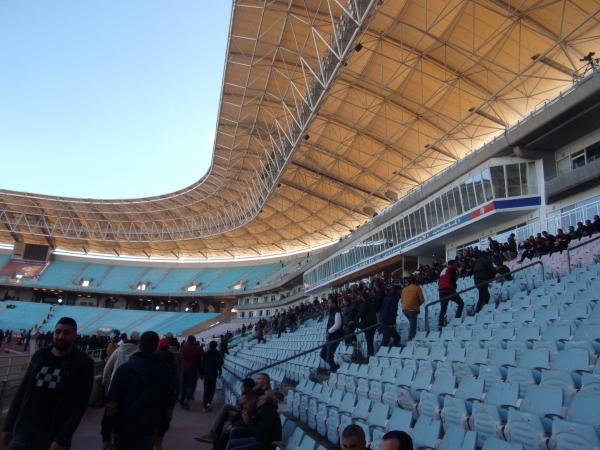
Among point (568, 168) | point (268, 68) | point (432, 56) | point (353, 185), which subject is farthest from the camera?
point (353, 185)

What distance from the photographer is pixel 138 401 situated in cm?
346

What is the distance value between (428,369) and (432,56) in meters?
19.6

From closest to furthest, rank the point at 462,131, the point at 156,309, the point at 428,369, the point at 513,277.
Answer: the point at 428,369
the point at 513,277
the point at 462,131
the point at 156,309

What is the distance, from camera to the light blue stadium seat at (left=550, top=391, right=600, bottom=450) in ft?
10.2

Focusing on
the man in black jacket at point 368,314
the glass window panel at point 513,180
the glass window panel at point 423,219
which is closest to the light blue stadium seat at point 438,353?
the man in black jacket at point 368,314

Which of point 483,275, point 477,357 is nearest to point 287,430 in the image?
point 477,357

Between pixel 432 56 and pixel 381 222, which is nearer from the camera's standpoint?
pixel 432 56

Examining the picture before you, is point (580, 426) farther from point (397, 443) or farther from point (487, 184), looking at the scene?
point (487, 184)

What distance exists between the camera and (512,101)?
76.8 ft

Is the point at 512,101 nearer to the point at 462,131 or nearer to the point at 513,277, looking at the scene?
the point at 462,131

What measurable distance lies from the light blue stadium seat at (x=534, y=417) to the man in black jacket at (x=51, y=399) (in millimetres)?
3277

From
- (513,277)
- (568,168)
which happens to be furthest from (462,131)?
(513,277)

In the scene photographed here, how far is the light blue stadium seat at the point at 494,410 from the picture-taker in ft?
13.1

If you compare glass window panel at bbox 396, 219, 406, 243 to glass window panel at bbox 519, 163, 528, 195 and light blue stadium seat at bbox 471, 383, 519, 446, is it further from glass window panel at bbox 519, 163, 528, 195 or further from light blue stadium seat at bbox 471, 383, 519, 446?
light blue stadium seat at bbox 471, 383, 519, 446
